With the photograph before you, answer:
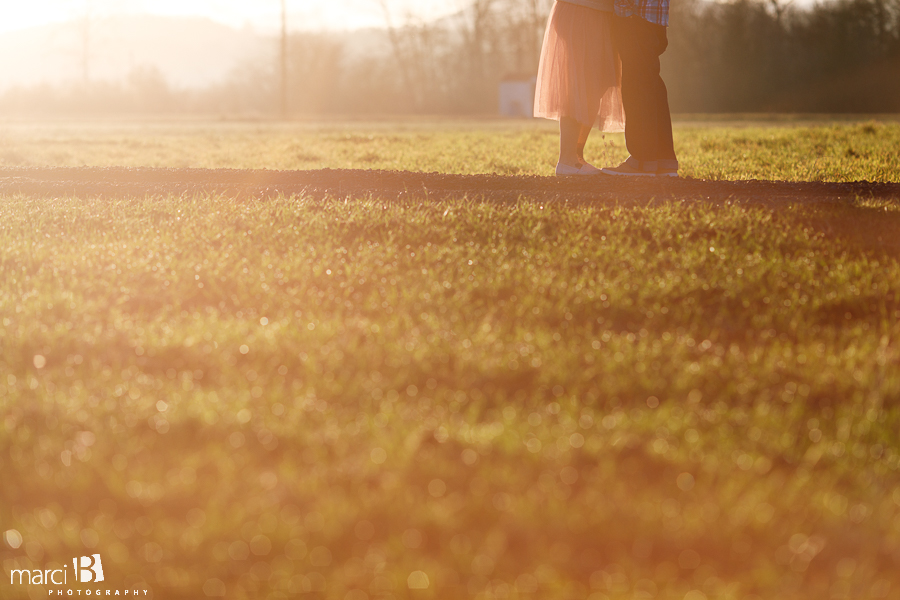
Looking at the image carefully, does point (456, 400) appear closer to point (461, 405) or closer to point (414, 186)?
point (461, 405)

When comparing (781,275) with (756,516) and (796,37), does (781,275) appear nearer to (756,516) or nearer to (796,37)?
(756,516)

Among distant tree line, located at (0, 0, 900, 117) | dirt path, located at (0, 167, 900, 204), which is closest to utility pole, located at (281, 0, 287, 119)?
distant tree line, located at (0, 0, 900, 117)

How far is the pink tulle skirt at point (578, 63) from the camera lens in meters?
6.00

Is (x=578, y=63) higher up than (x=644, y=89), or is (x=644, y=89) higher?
(x=578, y=63)

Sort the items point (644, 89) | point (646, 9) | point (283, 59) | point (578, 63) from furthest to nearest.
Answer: point (283, 59), point (578, 63), point (644, 89), point (646, 9)

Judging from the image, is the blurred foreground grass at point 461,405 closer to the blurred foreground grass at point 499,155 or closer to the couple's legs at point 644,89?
the couple's legs at point 644,89

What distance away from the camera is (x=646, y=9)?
18.9ft

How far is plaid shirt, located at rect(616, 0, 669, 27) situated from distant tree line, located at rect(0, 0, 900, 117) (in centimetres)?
3988

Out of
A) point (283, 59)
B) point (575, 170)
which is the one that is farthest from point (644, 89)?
point (283, 59)

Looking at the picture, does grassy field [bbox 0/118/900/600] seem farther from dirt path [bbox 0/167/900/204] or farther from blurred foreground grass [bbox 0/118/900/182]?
blurred foreground grass [bbox 0/118/900/182]

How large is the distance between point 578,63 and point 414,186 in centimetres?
149

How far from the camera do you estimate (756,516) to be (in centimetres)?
197

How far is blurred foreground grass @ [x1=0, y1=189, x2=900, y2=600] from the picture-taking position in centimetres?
185

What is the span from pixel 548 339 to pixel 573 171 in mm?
3231
